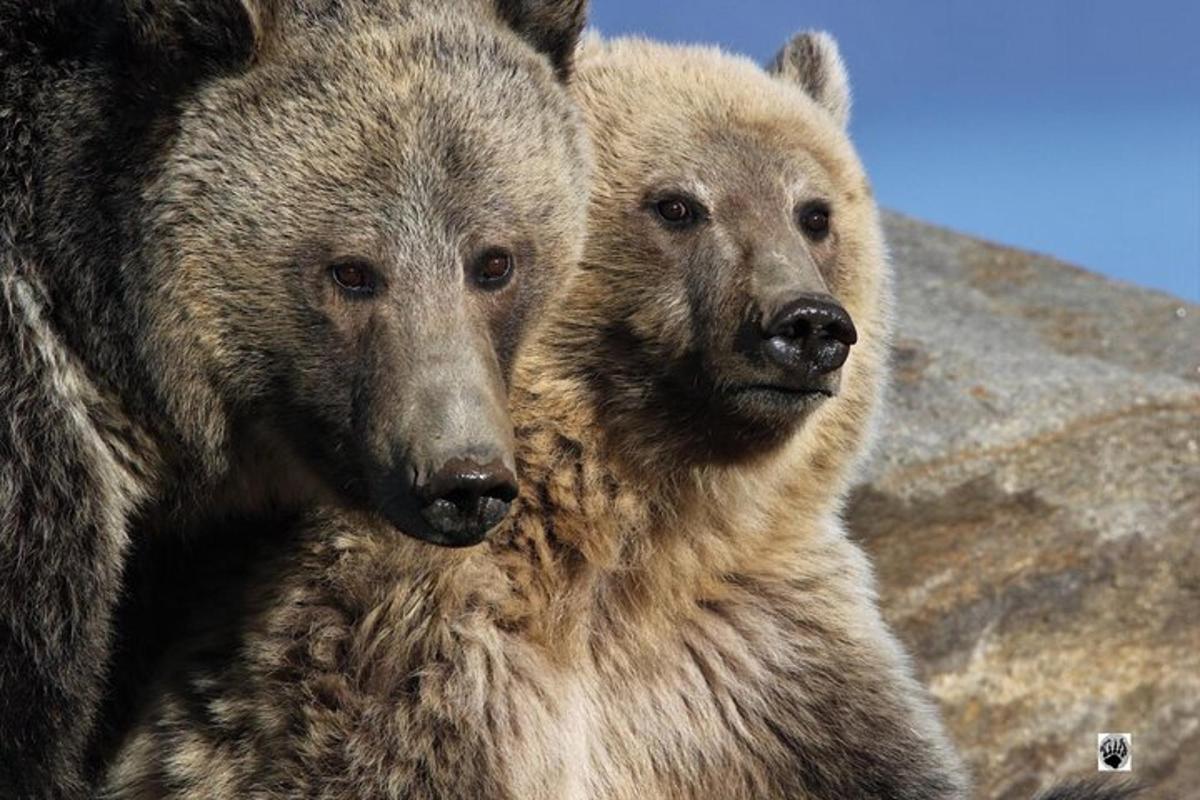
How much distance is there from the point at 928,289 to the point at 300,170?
823cm

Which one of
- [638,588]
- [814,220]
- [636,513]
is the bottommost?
[638,588]

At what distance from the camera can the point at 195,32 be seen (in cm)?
607

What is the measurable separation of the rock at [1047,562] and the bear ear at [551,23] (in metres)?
4.76

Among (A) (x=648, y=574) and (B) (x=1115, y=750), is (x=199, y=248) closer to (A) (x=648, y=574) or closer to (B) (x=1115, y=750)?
(A) (x=648, y=574)

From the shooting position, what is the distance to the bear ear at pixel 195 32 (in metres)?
6.02

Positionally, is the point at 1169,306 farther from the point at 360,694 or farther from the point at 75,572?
the point at 75,572

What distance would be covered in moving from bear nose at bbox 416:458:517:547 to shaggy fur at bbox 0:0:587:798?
0.35 meters

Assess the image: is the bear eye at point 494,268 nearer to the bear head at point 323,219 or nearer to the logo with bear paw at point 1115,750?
the bear head at point 323,219

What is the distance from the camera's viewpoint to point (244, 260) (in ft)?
19.9

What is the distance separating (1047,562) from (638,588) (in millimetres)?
4378

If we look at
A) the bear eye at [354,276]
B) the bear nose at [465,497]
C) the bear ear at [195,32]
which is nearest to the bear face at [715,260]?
the bear eye at [354,276]

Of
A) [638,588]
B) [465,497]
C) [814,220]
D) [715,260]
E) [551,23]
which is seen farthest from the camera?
[814,220]

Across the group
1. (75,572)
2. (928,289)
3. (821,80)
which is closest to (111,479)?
(75,572)

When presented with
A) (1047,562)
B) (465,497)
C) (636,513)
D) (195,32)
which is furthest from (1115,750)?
(195,32)
